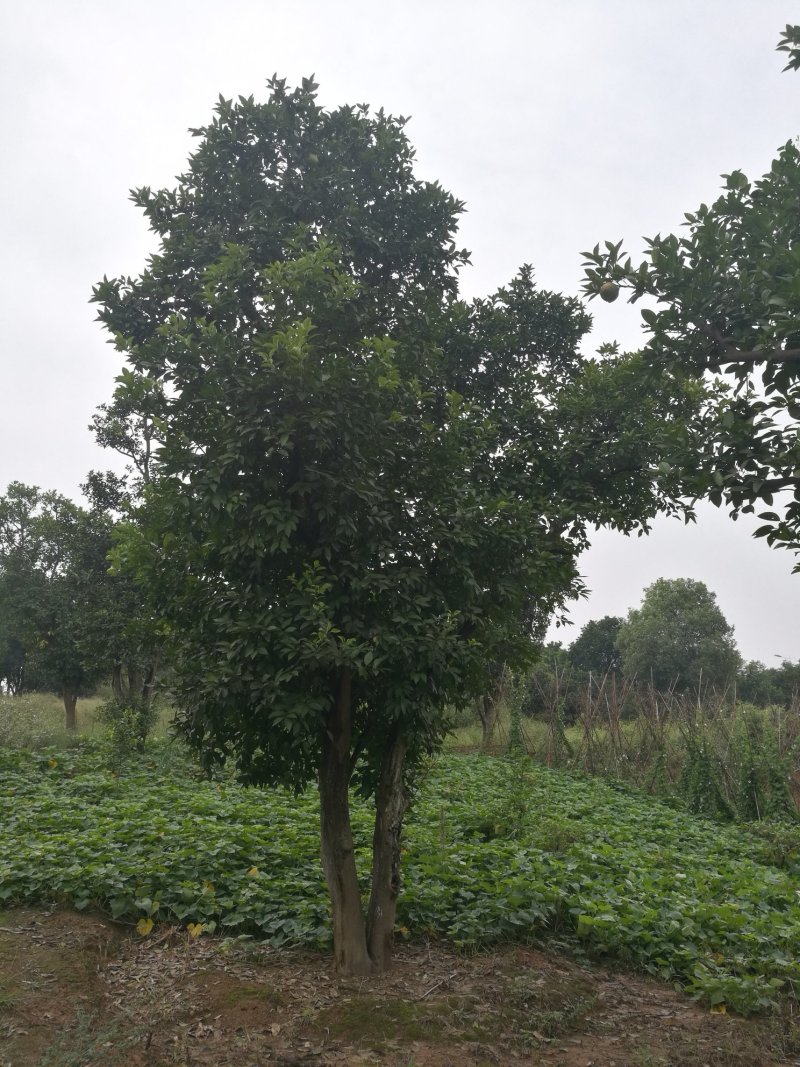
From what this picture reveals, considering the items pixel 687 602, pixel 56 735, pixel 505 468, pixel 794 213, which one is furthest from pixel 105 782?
pixel 687 602

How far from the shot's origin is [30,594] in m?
21.2

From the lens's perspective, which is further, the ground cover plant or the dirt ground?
the ground cover plant

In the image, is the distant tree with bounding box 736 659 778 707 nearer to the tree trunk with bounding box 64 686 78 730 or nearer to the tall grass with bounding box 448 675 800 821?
the tall grass with bounding box 448 675 800 821

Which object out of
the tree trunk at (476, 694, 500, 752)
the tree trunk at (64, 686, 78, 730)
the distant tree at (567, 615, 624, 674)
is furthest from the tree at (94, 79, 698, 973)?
the distant tree at (567, 615, 624, 674)

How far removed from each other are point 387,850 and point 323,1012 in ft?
3.91

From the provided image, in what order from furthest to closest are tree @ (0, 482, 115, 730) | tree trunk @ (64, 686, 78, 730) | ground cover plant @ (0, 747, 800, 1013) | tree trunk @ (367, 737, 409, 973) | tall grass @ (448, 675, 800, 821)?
1. tree trunk @ (64, 686, 78, 730)
2. tree @ (0, 482, 115, 730)
3. tall grass @ (448, 675, 800, 821)
4. ground cover plant @ (0, 747, 800, 1013)
5. tree trunk @ (367, 737, 409, 973)

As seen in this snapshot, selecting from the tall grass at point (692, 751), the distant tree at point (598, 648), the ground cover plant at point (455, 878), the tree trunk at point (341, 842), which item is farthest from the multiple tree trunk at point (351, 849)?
the distant tree at point (598, 648)

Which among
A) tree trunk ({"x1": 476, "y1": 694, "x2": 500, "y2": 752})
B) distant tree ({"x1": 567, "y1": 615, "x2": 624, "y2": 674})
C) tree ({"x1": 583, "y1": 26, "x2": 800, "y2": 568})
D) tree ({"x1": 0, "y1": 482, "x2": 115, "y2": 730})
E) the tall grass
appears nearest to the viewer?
tree ({"x1": 583, "y1": 26, "x2": 800, "y2": 568})

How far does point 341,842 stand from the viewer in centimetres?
577

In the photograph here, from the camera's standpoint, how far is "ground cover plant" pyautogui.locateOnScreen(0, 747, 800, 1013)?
6.07m

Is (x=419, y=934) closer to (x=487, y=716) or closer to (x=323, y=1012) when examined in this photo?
(x=323, y=1012)

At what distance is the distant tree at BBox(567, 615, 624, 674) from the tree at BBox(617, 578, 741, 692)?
4.29m

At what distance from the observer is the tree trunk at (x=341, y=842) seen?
18.4 ft

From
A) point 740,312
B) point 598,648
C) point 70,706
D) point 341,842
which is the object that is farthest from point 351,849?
point 598,648
